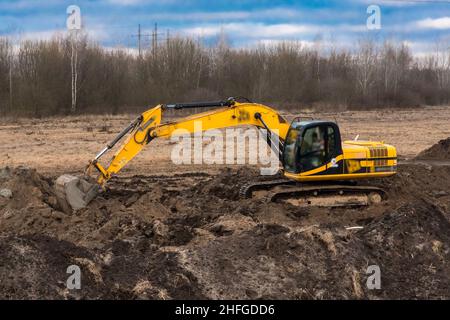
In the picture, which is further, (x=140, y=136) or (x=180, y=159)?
(x=180, y=159)

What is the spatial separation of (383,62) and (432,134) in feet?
111

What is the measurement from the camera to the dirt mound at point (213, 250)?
751 cm

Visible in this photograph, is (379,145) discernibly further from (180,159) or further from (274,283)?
(180,159)

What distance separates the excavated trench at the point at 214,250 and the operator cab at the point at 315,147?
2.91 feet

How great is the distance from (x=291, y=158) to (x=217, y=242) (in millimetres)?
4168

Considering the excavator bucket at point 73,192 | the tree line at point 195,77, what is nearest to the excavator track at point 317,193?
the excavator bucket at point 73,192

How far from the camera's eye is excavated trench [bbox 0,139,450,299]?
296 inches

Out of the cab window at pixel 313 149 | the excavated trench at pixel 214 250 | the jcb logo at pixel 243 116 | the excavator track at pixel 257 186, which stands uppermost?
the jcb logo at pixel 243 116

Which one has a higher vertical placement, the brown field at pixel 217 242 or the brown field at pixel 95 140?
the brown field at pixel 95 140

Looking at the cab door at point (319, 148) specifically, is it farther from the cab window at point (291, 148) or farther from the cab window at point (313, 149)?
the cab window at point (291, 148)

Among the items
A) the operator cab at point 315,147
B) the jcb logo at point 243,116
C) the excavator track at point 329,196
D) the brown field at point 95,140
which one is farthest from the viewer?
the brown field at point 95,140

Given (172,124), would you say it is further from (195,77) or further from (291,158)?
(195,77)
